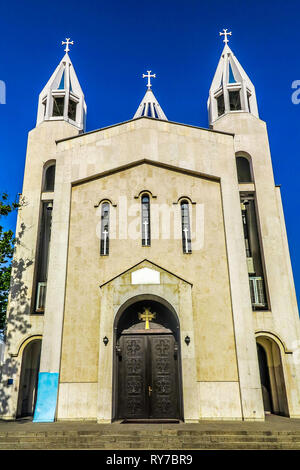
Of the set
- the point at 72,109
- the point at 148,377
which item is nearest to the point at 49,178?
the point at 72,109

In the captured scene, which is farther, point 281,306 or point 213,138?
point 213,138

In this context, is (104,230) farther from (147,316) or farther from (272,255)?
(272,255)

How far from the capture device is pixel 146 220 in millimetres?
14383

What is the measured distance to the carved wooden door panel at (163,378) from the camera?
12.0 metres

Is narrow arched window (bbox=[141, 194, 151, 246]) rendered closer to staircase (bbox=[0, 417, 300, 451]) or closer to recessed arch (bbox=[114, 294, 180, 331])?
recessed arch (bbox=[114, 294, 180, 331])

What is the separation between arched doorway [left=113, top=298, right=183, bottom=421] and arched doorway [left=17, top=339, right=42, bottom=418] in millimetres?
3675

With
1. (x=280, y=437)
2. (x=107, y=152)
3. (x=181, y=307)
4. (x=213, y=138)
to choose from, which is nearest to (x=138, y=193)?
(x=107, y=152)

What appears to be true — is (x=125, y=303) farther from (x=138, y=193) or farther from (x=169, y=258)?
(x=138, y=193)

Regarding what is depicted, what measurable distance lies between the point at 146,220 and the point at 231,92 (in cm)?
940

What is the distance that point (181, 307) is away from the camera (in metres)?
12.4

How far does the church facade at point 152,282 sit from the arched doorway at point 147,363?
0.04 metres

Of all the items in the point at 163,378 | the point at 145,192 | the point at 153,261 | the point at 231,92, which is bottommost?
the point at 163,378

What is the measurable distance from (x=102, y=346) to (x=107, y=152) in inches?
308

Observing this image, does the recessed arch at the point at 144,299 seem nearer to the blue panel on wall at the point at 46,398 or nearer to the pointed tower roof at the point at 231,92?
the blue panel on wall at the point at 46,398
